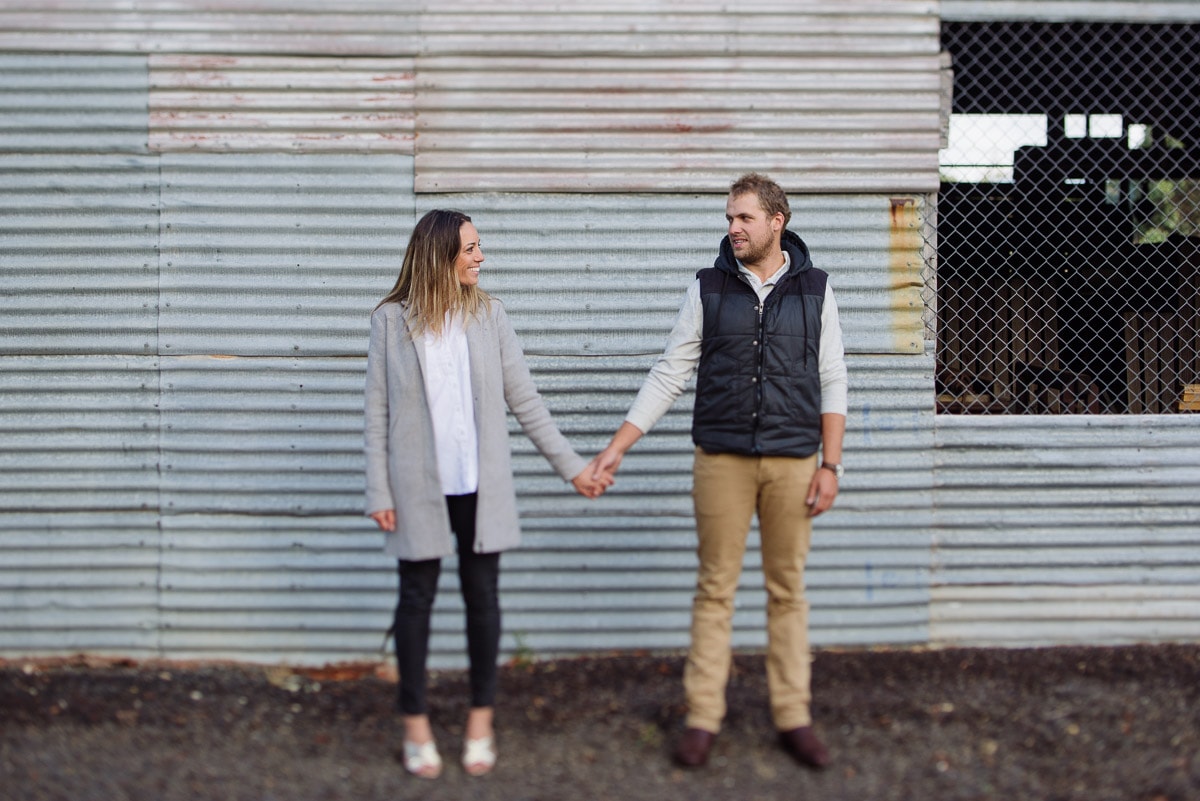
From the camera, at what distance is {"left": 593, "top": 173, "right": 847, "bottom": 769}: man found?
390 cm

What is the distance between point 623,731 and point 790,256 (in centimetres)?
194

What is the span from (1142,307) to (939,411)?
2116 mm

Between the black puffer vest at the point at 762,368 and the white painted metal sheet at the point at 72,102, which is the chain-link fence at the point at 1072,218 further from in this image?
the white painted metal sheet at the point at 72,102

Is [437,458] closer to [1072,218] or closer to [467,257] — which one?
[467,257]

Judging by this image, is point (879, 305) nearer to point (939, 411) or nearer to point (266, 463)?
point (939, 411)

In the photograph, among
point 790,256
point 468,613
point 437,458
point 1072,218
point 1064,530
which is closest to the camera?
point 437,458

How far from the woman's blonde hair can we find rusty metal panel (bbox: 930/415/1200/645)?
8.34 ft

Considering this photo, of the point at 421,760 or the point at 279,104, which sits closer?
the point at 421,760

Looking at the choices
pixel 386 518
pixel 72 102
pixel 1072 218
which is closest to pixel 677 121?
pixel 386 518

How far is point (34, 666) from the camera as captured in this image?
16.4ft

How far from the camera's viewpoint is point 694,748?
3.86m

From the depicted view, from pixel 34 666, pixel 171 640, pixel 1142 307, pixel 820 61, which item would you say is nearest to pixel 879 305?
pixel 820 61

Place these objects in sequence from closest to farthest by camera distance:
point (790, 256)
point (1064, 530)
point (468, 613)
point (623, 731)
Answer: point (468, 613)
point (790, 256)
point (623, 731)
point (1064, 530)

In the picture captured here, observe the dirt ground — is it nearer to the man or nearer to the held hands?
the man
